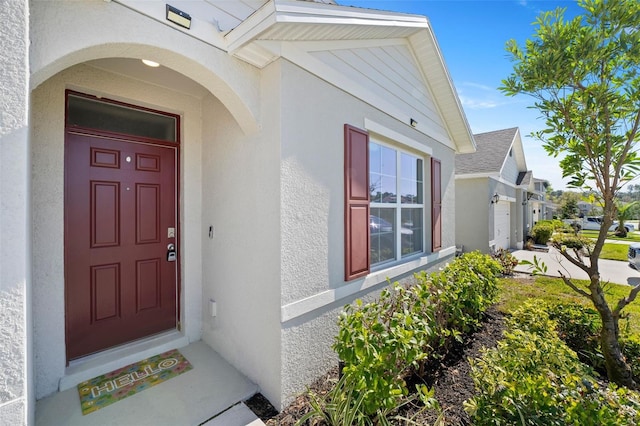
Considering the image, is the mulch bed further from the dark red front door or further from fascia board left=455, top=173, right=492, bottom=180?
fascia board left=455, top=173, right=492, bottom=180

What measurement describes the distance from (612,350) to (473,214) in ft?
28.1

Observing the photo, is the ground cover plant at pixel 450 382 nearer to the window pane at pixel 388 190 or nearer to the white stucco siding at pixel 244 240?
the white stucco siding at pixel 244 240

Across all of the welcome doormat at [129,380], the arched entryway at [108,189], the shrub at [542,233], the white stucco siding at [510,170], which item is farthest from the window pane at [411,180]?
the shrub at [542,233]

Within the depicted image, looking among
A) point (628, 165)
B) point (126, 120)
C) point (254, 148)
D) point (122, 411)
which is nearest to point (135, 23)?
point (254, 148)

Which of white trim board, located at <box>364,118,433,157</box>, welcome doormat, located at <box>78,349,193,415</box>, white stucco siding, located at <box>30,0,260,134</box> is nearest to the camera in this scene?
white stucco siding, located at <box>30,0,260,134</box>

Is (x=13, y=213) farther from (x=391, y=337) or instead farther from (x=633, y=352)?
(x=633, y=352)

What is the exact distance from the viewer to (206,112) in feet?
12.3

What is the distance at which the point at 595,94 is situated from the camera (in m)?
3.01

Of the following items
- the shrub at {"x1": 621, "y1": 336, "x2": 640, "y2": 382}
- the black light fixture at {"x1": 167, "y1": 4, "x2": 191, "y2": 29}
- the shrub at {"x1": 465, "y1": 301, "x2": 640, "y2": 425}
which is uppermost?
the black light fixture at {"x1": 167, "y1": 4, "x2": 191, "y2": 29}

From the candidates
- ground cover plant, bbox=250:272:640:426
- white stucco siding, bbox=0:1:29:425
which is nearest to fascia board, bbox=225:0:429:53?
white stucco siding, bbox=0:1:29:425

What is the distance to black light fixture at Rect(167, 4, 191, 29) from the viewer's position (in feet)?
7.13

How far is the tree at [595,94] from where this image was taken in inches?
112

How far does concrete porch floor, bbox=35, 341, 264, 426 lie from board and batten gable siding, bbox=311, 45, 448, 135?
3.88 meters

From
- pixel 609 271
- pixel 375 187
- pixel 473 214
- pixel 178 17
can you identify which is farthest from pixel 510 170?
pixel 178 17
